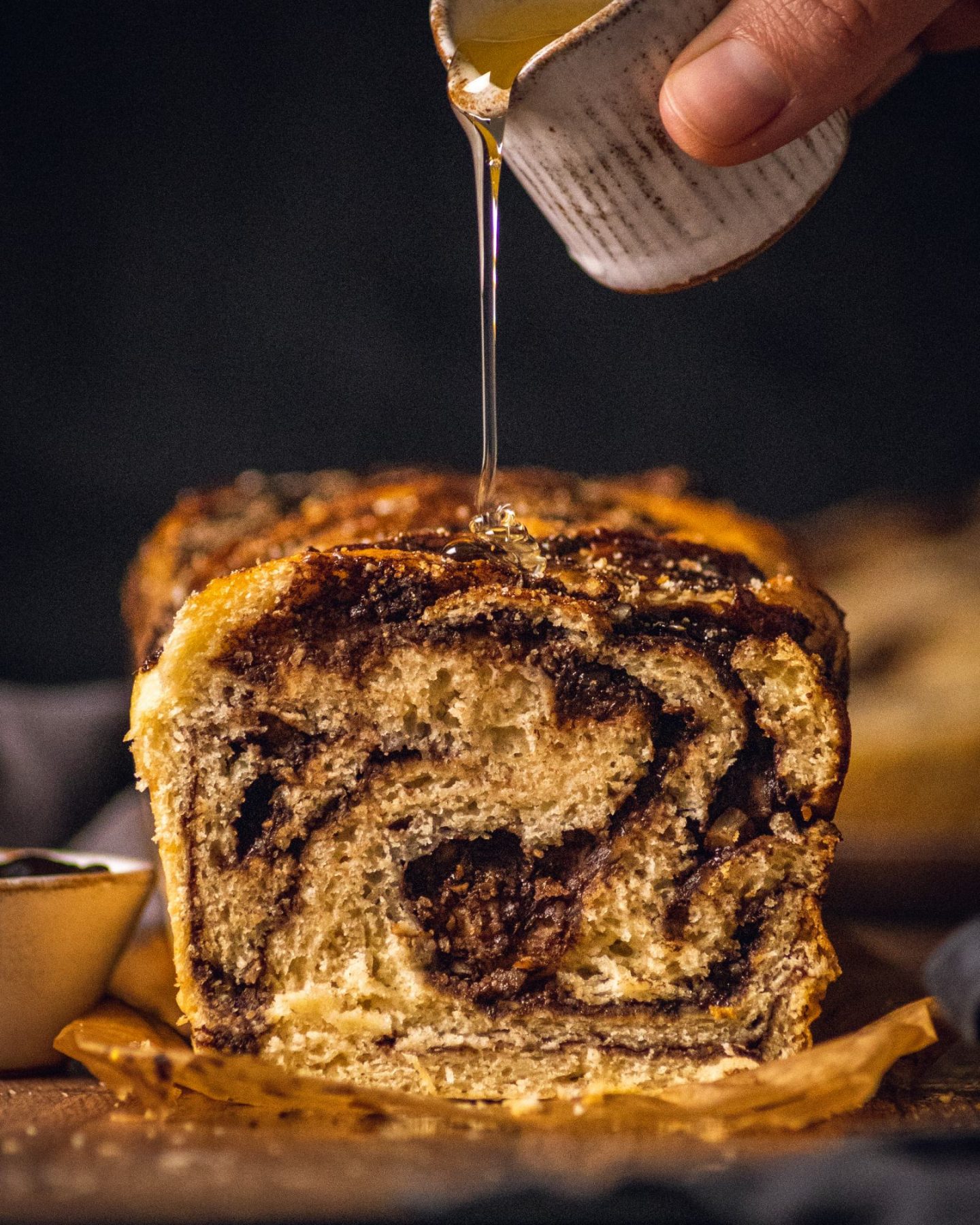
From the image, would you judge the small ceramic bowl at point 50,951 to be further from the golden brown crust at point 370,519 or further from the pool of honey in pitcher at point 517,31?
the pool of honey in pitcher at point 517,31

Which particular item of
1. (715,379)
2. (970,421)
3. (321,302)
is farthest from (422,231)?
(970,421)

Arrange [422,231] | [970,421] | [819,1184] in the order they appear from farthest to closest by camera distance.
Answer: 1. [970,421]
2. [422,231]
3. [819,1184]

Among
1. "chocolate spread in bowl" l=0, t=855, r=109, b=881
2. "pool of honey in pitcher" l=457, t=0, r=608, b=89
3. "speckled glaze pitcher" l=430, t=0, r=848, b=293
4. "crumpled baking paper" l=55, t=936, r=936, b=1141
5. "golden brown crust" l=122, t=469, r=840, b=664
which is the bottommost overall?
"crumpled baking paper" l=55, t=936, r=936, b=1141

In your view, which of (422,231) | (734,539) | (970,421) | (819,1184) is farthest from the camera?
(970,421)

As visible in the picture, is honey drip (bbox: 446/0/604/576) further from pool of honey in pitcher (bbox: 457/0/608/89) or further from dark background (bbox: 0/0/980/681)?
dark background (bbox: 0/0/980/681)

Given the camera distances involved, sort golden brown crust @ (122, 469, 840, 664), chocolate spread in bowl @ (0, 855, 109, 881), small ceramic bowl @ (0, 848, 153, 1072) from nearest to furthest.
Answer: small ceramic bowl @ (0, 848, 153, 1072)
chocolate spread in bowl @ (0, 855, 109, 881)
golden brown crust @ (122, 469, 840, 664)

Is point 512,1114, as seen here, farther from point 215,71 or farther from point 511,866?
point 215,71

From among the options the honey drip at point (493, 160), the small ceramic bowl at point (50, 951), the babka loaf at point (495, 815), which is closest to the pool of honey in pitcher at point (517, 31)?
the honey drip at point (493, 160)

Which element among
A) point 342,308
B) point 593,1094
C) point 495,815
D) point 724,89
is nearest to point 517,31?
point 724,89

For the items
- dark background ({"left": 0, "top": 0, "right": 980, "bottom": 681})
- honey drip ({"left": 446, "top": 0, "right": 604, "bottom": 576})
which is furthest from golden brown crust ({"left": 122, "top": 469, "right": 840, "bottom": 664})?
dark background ({"left": 0, "top": 0, "right": 980, "bottom": 681})
